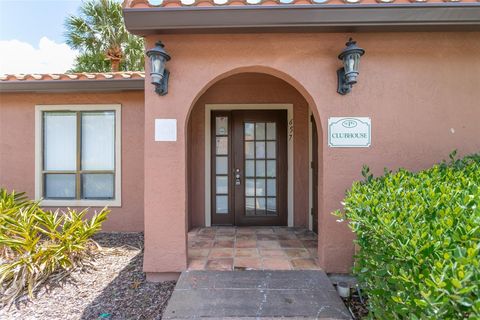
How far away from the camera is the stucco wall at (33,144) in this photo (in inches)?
191

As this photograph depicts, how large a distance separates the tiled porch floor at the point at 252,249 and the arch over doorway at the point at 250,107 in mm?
457

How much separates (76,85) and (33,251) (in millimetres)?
2921

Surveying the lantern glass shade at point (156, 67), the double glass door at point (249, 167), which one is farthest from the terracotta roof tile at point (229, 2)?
the double glass door at point (249, 167)

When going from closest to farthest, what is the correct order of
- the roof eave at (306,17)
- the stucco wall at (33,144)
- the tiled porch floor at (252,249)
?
1. the roof eave at (306,17)
2. the tiled porch floor at (252,249)
3. the stucco wall at (33,144)

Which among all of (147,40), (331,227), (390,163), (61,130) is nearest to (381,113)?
(390,163)

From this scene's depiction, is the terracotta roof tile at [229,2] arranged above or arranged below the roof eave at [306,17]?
above

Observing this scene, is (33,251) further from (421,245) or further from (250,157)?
(421,245)

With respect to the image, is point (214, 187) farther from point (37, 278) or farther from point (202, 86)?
point (37, 278)

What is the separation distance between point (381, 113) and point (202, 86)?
7.21ft

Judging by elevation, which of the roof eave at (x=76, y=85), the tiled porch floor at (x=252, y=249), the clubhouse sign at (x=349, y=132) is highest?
the roof eave at (x=76, y=85)

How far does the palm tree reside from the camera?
8.12 m

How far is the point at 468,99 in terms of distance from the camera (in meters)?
3.00

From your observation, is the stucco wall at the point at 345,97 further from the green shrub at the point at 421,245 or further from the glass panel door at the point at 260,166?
the glass panel door at the point at 260,166

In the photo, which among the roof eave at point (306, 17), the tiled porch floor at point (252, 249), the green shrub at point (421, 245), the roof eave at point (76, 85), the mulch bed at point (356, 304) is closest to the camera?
the green shrub at point (421, 245)
